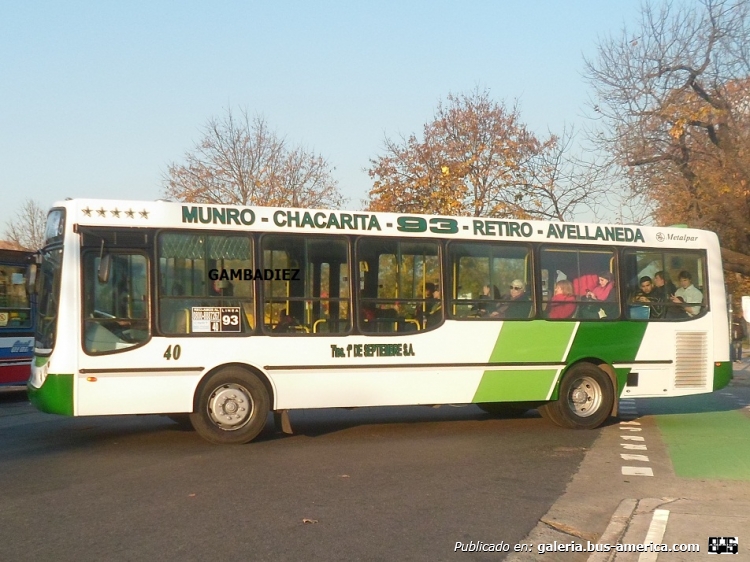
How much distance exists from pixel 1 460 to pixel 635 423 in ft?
30.4

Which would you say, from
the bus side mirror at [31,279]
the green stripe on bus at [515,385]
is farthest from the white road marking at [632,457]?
the bus side mirror at [31,279]

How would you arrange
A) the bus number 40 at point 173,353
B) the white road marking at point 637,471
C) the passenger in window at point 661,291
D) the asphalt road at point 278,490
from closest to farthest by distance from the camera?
the asphalt road at point 278,490
the white road marking at point 637,471
the bus number 40 at point 173,353
the passenger in window at point 661,291

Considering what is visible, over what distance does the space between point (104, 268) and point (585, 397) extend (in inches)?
278

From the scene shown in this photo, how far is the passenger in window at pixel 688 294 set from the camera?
1411 centimetres

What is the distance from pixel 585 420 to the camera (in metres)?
13.4

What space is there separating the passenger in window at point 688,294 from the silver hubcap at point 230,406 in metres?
6.88

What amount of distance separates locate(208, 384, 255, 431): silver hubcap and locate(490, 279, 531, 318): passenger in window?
12.2ft

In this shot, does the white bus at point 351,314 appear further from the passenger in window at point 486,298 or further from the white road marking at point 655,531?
the white road marking at point 655,531

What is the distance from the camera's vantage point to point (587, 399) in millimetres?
13398

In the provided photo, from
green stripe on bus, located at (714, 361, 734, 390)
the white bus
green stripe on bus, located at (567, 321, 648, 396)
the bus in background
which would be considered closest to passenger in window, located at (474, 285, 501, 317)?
the white bus

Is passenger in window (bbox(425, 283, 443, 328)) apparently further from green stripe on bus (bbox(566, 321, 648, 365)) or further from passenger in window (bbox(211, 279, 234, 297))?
passenger in window (bbox(211, 279, 234, 297))

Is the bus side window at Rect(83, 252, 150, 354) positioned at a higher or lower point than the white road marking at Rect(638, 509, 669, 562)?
higher

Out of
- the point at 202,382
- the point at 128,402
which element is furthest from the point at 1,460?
the point at 202,382

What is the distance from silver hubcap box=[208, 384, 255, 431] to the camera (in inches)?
438
